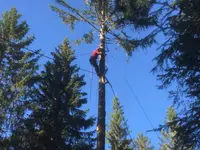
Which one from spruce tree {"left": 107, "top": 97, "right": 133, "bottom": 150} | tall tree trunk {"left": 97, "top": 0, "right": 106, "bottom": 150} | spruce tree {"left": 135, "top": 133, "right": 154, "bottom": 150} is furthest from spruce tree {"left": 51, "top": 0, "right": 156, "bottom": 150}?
spruce tree {"left": 135, "top": 133, "right": 154, "bottom": 150}

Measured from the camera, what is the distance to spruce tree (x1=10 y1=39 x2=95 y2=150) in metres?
16.5

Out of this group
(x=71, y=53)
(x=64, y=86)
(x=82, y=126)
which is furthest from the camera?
(x=71, y=53)

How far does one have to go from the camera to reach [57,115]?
17344 mm

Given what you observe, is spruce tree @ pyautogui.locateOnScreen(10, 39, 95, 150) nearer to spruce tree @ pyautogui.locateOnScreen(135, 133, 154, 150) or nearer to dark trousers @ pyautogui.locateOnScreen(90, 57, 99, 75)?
dark trousers @ pyautogui.locateOnScreen(90, 57, 99, 75)

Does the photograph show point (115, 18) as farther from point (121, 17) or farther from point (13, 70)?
point (13, 70)

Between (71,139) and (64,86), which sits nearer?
(71,139)

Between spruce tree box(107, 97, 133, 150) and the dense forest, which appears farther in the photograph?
A: spruce tree box(107, 97, 133, 150)

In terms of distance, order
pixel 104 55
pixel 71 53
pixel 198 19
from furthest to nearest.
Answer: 1. pixel 71 53
2. pixel 104 55
3. pixel 198 19

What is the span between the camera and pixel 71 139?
17172mm

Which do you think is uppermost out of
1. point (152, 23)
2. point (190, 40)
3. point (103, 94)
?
point (152, 23)

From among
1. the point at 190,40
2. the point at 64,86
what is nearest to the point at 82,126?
the point at 64,86

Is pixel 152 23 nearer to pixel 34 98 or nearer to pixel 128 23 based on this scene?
pixel 128 23

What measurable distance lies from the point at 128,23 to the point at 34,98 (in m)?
7.16

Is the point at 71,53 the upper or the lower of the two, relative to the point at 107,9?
upper
